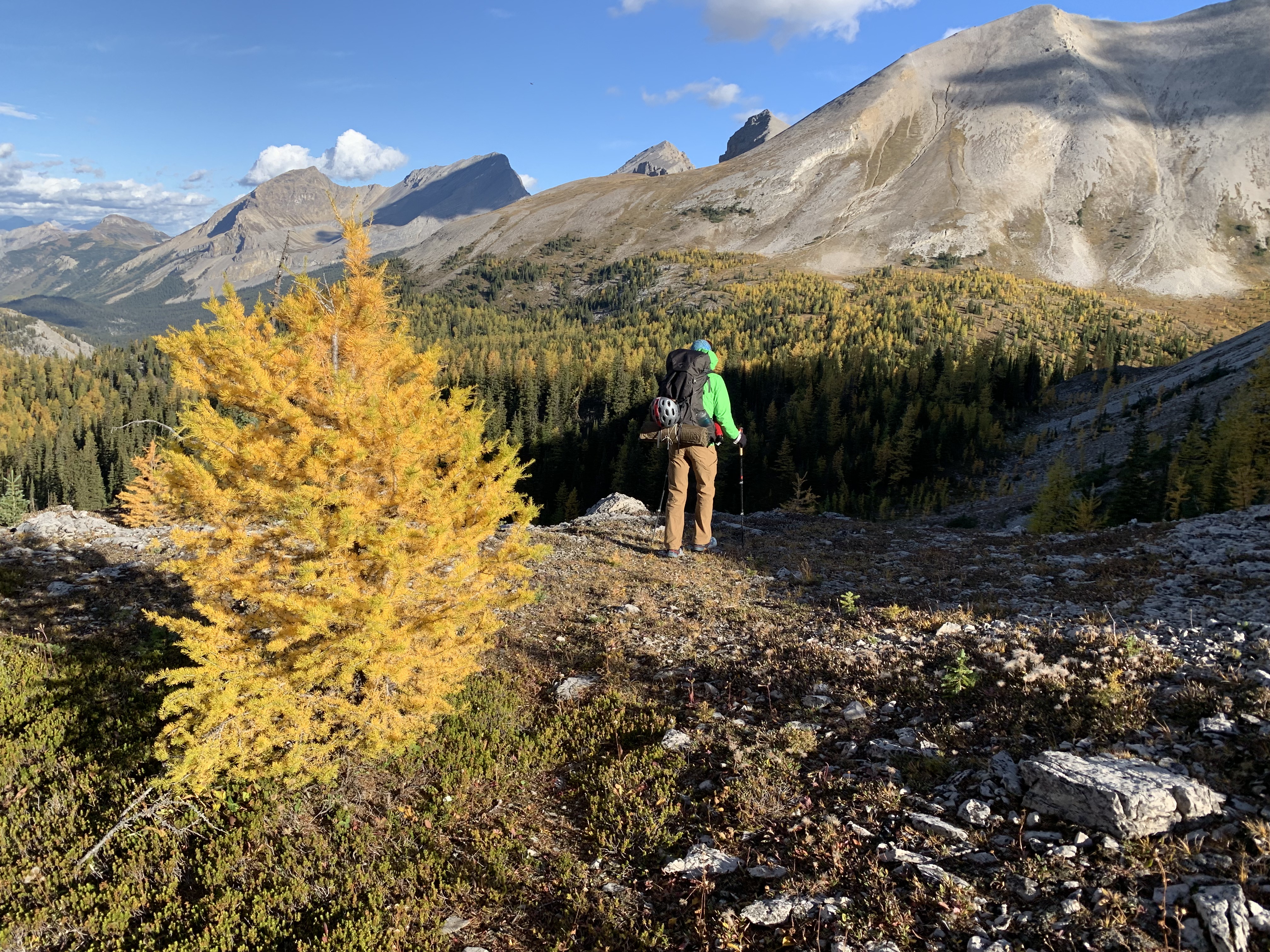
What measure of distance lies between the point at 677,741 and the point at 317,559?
14.6ft

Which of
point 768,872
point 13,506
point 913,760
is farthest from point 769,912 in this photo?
point 13,506

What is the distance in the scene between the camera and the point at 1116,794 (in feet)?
15.3

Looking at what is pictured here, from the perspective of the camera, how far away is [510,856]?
18.6ft

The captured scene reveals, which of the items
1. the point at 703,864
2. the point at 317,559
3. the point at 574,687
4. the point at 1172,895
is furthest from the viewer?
the point at 574,687

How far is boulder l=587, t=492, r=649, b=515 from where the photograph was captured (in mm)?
21141

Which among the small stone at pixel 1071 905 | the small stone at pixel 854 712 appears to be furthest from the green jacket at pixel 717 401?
the small stone at pixel 1071 905

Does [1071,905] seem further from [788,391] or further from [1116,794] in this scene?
[788,391]

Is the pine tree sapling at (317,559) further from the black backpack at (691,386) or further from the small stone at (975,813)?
the black backpack at (691,386)

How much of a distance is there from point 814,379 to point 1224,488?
83389 mm

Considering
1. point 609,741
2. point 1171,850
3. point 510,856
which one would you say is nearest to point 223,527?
point 510,856

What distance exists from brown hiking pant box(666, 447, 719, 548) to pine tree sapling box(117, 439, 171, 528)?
875cm

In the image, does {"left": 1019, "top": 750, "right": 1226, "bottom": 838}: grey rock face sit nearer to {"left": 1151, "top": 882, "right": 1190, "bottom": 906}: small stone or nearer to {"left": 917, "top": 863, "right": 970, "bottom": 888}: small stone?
{"left": 1151, "top": 882, "right": 1190, "bottom": 906}: small stone

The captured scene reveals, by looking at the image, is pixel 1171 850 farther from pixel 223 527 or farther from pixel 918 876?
pixel 223 527

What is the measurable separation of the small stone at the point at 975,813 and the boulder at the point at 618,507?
1586cm
